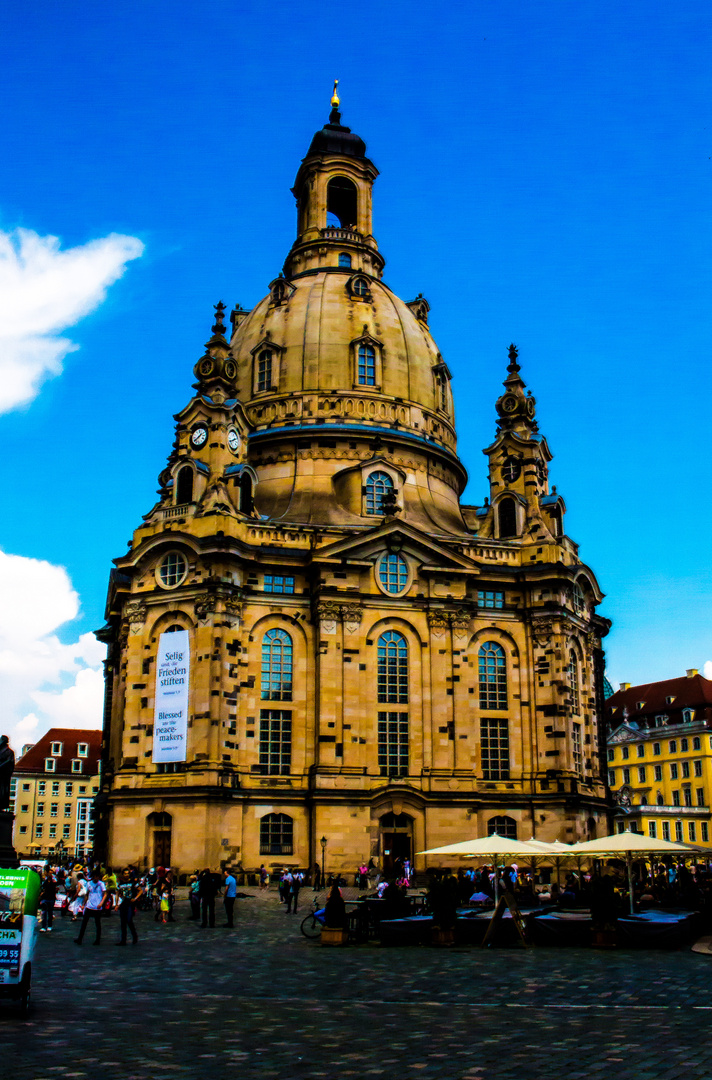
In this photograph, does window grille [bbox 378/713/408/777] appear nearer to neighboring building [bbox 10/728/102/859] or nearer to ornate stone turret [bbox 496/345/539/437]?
ornate stone turret [bbox 496/345/539/437]

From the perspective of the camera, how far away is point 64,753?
354 ft

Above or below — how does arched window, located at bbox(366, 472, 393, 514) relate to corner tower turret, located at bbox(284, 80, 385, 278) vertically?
below

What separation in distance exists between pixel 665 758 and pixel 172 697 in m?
58.7

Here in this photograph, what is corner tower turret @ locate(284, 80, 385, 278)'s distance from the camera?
3081 inches

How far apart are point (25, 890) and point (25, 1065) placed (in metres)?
4.17

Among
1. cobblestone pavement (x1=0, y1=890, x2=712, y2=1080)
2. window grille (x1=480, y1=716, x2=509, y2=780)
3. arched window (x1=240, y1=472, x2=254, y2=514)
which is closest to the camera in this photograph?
cobblestone pavement (x1=0, y1=890, x2=712, y2=1080)

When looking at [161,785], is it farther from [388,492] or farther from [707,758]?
[707,758]

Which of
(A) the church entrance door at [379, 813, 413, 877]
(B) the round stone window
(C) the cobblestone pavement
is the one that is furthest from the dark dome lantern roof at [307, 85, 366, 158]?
(C) the cobblestone pavement

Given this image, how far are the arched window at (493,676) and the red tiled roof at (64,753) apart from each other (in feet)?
176

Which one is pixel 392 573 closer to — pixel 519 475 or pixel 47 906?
pixel 519 475

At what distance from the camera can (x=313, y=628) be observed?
60312 mm

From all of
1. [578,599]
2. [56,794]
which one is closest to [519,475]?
[578,599]

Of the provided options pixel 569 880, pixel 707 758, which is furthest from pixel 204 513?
pixel 707 758

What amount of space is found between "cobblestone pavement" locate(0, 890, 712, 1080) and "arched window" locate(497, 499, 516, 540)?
41.7 metres
